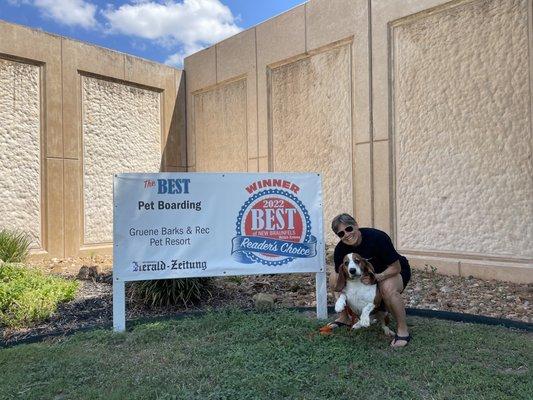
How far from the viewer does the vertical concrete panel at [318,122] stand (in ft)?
28.4

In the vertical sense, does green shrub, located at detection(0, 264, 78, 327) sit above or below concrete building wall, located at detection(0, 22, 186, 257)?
below

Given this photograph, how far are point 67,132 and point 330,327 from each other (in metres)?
8.02

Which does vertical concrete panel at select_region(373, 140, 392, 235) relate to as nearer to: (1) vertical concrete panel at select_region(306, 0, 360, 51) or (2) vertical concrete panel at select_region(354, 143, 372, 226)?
(2) vertical concrete panel at select_region(354, 143, 372, 226)

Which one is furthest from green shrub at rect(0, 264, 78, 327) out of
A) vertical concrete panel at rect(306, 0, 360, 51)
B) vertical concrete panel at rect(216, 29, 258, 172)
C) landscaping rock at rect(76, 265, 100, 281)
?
vertical concrete panel at rect(306, 0, 360, 51)

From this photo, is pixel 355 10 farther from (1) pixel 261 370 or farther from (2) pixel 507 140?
(1) pixel 261 370

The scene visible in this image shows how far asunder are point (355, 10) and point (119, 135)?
6099 millimetres

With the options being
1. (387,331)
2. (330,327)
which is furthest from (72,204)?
(387,331)

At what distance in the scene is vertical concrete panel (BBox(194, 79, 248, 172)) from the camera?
10867mm

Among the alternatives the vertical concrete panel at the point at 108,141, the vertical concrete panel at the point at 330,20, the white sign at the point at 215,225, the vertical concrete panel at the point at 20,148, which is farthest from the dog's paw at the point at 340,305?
the vertical concrete panel at the point at 108,141

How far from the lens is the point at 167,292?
17.4ft

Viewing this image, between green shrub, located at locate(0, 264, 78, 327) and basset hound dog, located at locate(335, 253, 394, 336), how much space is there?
3.26 m

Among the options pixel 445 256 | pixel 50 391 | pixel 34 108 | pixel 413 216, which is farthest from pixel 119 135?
pixel 50 391

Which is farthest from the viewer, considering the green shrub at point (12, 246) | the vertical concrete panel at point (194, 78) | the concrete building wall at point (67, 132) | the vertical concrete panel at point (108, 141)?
the vertical concrete panel at point (194, 78)

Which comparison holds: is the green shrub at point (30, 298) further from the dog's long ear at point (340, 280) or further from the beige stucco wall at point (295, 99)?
the beige stucco wall at point (295, 99)
